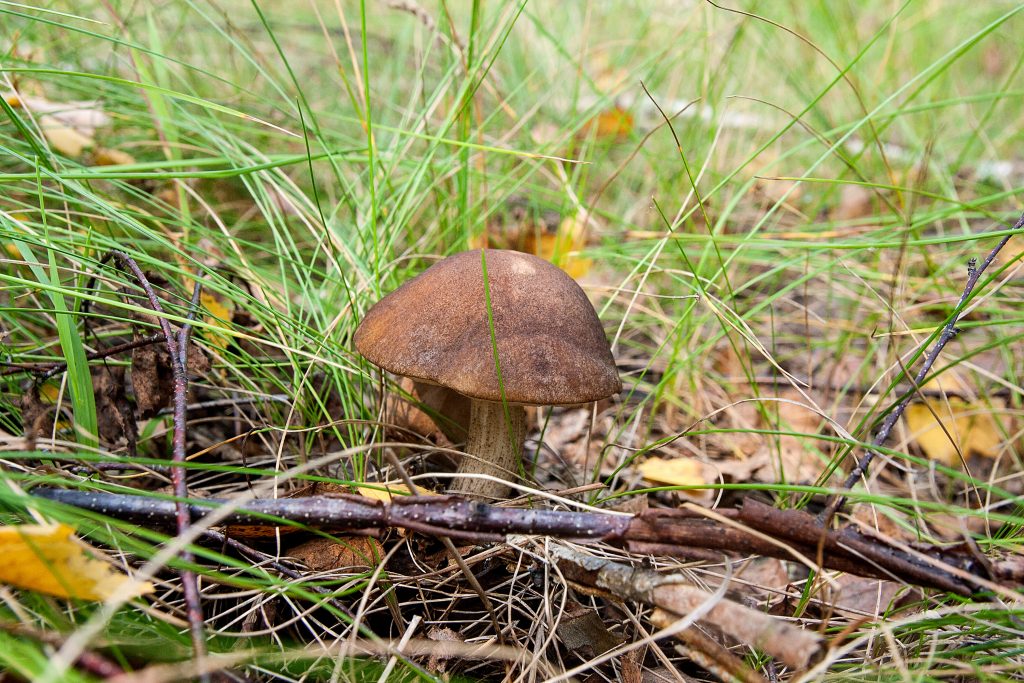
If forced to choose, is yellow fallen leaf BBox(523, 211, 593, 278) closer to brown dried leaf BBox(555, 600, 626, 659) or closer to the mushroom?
the mushroom

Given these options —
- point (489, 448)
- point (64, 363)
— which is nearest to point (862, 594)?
point (489, 448)

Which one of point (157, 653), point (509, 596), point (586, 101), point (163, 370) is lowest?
point (509, 596)

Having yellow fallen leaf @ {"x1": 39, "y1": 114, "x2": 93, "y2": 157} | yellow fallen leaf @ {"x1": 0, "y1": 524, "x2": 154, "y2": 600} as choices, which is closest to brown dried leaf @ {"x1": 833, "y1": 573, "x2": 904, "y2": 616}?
yellow fallen leaf @ {"x1": 0, "y1": 524, "x2": 154, "y2": 600}

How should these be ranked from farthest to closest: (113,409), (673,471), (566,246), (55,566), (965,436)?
(566,246) < (965,436) < (673,471) < (113,409) < (55,566)

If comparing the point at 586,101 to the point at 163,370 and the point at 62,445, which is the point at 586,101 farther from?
the point at 62,445

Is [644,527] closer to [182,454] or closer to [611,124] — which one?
[182,454]

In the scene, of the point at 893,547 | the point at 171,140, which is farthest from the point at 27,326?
the point at 893,547
